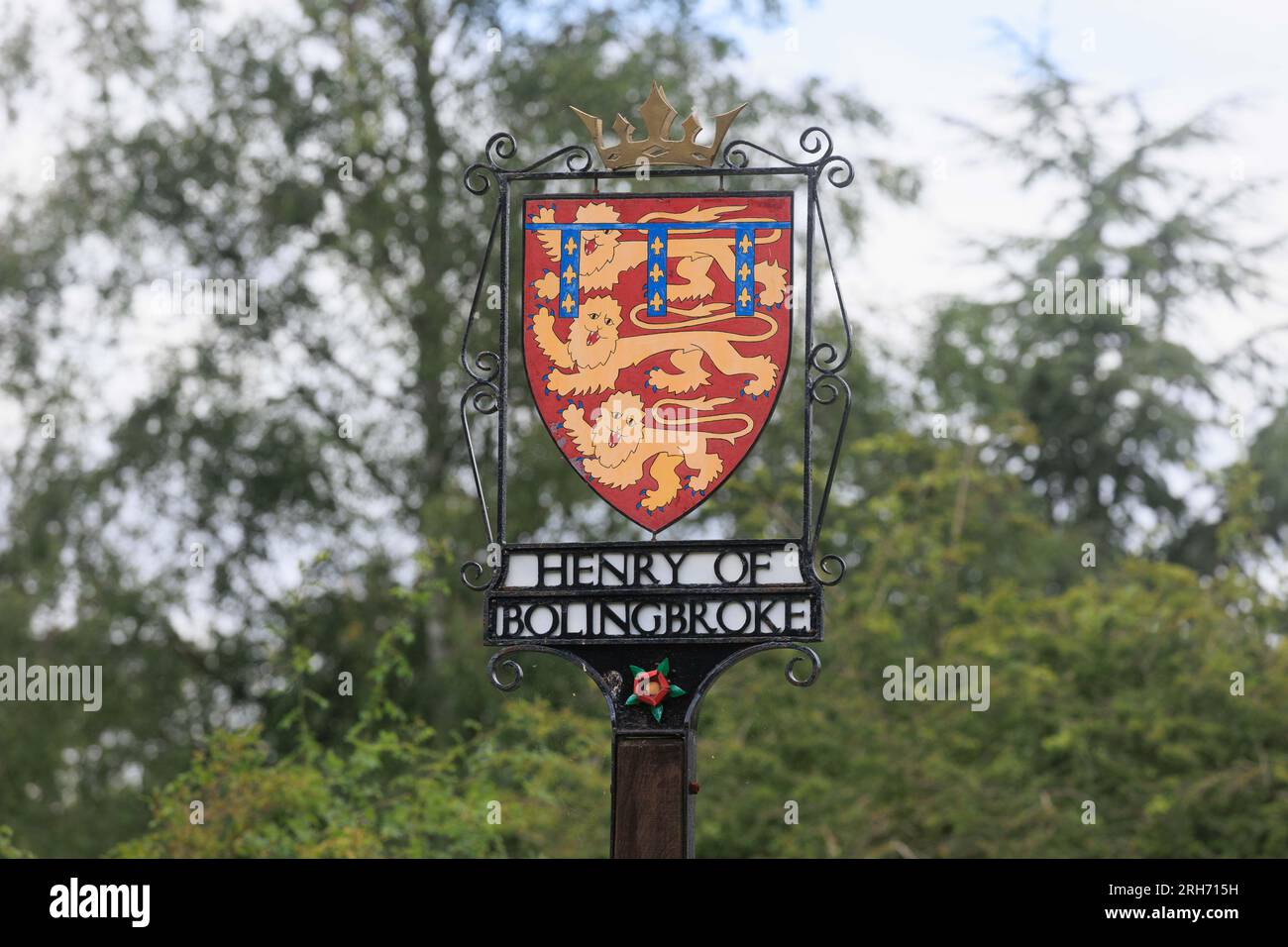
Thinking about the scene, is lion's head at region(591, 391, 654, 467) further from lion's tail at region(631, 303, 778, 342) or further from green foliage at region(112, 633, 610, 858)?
green foliage at region(112, 633, 610, 858)

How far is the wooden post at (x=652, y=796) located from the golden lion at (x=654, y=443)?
2.37ft

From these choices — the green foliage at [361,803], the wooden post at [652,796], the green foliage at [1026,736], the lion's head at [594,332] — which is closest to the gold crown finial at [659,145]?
the lion's head at [594,332]

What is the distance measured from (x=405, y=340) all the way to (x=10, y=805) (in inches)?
188

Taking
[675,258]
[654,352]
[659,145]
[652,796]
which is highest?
[659,145]

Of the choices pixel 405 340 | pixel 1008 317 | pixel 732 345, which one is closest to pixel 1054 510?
pixel 1008 317

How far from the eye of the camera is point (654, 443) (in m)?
5.34

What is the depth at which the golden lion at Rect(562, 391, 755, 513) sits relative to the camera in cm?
532

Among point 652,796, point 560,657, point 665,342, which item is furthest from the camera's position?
point 665,342

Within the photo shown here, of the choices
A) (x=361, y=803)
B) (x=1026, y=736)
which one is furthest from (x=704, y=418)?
(x=1026, y=736)

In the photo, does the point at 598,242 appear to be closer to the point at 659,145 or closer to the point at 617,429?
the point at 659,145

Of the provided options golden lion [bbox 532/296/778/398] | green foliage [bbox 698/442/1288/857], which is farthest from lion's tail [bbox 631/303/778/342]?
green foliage [bbox 698/442/1288/857]

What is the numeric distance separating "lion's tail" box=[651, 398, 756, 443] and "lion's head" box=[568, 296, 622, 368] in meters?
0.23

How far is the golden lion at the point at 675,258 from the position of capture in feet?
17.5

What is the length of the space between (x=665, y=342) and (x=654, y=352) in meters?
0.04
